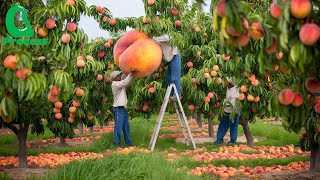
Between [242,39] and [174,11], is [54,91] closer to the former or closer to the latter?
[242,39]

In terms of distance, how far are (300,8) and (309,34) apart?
0.14 meters

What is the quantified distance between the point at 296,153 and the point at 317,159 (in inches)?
96.1

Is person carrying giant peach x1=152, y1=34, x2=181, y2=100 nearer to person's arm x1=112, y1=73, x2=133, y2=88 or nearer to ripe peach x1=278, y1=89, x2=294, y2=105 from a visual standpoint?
person's arm x1=112, y1=73, x2=133, y2=88

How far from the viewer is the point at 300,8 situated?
208cm

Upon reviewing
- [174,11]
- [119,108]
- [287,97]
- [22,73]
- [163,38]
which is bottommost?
[119,108]

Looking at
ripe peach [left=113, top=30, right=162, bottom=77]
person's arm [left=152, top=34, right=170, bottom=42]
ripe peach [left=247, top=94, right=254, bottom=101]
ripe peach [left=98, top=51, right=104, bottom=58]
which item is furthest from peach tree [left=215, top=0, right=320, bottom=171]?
ripe peach [left=98, top=51, right=104, bottom=58]

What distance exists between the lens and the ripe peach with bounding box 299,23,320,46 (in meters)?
2.09

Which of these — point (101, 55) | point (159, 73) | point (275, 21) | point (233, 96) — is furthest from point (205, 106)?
point (275, 21)

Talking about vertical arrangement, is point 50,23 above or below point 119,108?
above

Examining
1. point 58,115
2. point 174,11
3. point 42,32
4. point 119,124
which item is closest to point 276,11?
point 42,32

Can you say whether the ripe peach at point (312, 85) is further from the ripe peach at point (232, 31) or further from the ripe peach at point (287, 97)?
the ripe peach at point (232, 31)

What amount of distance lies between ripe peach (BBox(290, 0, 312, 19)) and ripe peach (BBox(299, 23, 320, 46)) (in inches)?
2.6

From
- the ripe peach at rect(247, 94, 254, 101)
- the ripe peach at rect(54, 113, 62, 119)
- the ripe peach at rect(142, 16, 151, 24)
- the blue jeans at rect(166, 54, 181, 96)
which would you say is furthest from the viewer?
the blue jeans at rect(166, 54, 181, 96)

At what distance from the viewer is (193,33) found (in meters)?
10.5
